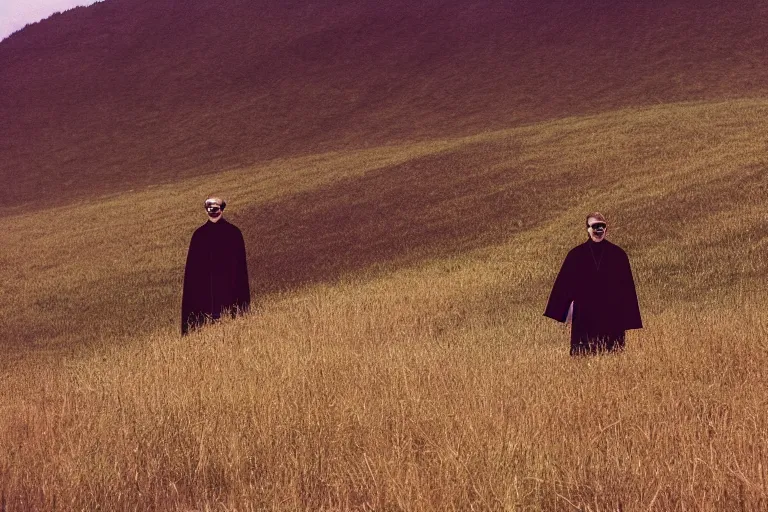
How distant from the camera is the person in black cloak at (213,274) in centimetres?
1227

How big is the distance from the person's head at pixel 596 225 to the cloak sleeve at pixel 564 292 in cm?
37

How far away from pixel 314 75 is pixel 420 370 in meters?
53.0

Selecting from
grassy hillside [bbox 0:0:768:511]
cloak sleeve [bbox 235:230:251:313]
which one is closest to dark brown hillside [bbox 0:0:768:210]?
grassy hillside [bbox 0:0:768:511]

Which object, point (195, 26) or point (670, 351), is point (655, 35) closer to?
point (195, 26)

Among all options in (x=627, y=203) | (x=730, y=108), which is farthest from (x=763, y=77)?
(x=627, y=203)

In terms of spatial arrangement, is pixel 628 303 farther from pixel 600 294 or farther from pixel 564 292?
pixel 564 292

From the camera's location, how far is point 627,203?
71.1ft

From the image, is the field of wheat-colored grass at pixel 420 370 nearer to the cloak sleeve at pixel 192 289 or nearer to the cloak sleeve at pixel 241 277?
the cloak sleeve at pixel 192 289

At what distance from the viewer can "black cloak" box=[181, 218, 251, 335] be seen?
12266mm

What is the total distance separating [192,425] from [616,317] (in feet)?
14.3

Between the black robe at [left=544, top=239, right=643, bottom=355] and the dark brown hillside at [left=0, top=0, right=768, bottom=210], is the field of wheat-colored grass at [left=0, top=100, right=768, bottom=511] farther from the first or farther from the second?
the dark brown hillside at [left=0, top=0, right=768, bottom=210]

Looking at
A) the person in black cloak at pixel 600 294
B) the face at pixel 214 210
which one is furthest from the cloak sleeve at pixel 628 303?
the face at pixel 214 210

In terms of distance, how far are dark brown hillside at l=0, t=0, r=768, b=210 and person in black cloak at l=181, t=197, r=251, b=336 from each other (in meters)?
31.7

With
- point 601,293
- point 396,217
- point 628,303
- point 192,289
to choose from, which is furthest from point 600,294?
point 396,217
